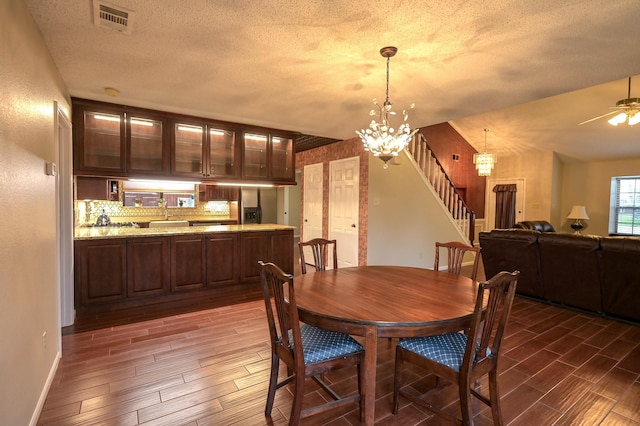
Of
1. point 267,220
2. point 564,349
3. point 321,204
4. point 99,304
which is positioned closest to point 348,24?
point 564,349

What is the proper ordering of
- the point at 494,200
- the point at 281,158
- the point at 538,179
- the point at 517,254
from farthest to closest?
the point at 494,200
the point at 538,179
the point at 281,158
the point at 517,254

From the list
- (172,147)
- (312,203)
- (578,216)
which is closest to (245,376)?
(172,147)

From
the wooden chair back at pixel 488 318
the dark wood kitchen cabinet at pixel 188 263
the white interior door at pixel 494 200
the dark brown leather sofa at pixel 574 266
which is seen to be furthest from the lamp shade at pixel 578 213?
the dark wood kitchen cabinet at pixel 188 263

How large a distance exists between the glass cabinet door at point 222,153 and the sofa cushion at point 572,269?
4228 millimetres

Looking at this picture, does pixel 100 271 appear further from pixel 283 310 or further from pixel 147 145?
pixel 283 310

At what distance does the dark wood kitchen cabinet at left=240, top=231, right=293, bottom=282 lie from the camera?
465 cm

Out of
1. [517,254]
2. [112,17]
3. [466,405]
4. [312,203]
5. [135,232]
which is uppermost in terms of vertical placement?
[112,17]

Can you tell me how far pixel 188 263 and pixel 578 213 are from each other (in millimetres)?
8598

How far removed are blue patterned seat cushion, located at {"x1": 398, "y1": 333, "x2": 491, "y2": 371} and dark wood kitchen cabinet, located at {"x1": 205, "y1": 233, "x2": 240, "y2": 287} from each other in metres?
3.12

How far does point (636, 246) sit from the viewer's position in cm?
322

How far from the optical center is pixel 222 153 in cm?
462

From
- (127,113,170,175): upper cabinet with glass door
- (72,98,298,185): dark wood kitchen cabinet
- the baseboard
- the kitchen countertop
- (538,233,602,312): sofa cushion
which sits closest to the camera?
the baseboard

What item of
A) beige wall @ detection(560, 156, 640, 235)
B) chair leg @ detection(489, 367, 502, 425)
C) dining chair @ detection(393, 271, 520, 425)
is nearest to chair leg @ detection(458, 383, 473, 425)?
dining chair @ detection(393, 271, 520, 425)

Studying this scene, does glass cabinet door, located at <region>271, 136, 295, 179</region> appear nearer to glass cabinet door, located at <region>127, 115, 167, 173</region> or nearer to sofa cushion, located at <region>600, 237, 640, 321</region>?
glass cabinet door, located at <region>127, 115, 167, 173</region>
